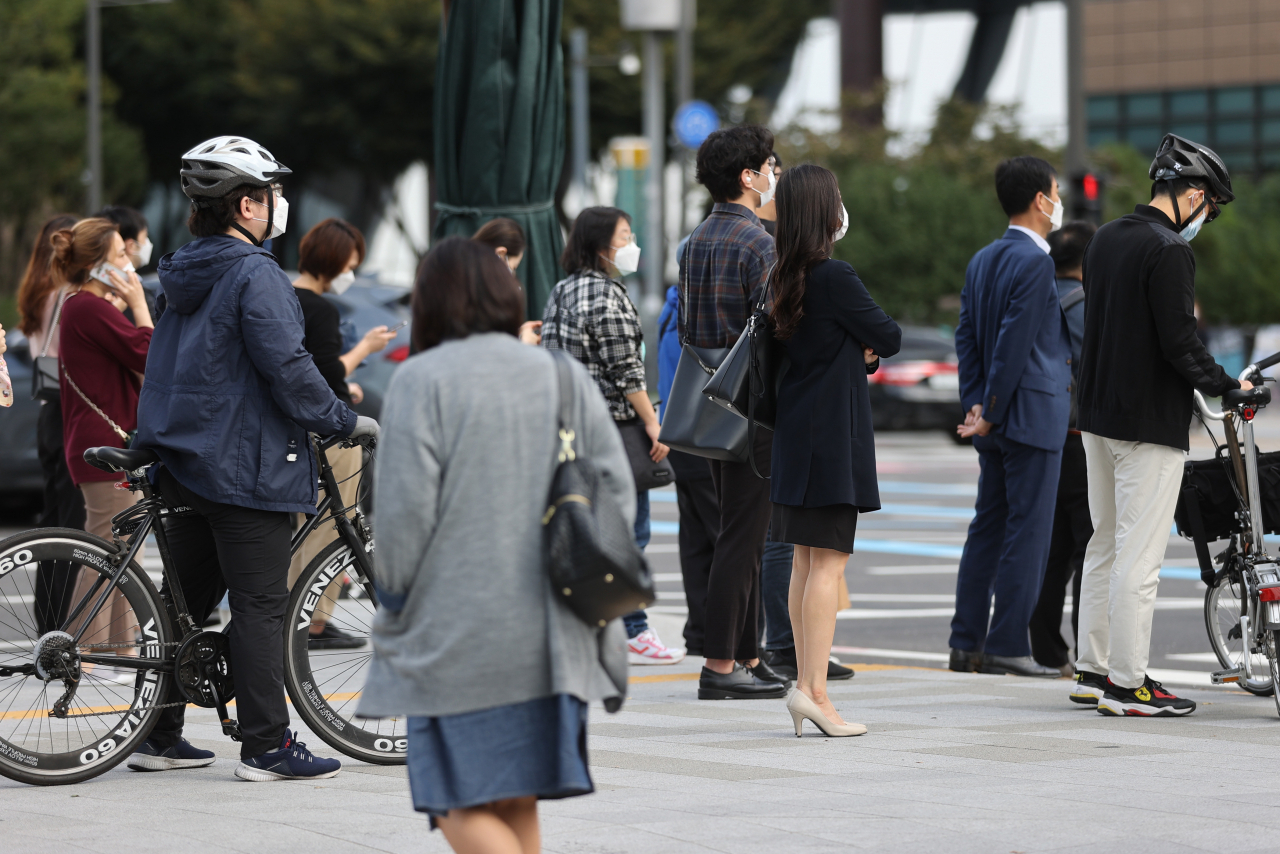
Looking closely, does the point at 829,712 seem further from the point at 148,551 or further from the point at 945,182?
the point at 945,182

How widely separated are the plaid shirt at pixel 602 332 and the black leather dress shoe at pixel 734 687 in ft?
4.30

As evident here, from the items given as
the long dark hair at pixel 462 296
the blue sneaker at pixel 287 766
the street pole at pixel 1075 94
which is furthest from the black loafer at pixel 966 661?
the street pole at pixel 1075 94

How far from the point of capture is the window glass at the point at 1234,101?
56.1m

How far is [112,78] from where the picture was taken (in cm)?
4344

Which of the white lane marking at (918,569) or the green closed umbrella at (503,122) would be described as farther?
the white lane marking at (918,569)

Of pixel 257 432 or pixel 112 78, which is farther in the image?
pixel 112 78

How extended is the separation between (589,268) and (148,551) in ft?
9.39

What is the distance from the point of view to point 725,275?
7336 millimetres

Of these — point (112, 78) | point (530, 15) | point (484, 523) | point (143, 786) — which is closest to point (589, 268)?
point (530, 15)

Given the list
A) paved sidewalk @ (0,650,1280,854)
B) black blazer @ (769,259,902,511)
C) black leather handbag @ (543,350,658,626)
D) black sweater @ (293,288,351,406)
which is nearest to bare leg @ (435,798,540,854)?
black leather handbag @ (543,350,658,626)

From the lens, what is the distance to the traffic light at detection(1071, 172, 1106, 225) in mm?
19312

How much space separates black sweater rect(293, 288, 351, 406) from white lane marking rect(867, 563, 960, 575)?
5343 millimetres

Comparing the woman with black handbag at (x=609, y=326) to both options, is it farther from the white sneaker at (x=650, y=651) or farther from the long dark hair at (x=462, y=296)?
the long dark hair at (x=462, y=296)

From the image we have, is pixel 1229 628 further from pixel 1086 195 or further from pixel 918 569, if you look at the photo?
pixel 1086 195
